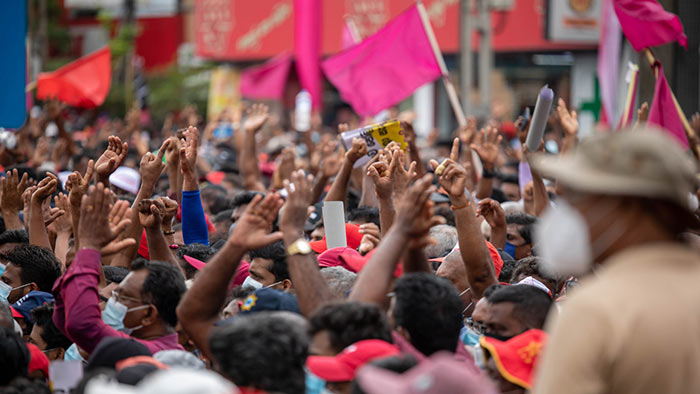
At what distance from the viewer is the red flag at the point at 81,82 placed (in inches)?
552

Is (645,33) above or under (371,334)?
above

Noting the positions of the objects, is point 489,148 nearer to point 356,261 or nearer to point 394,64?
point 394,64

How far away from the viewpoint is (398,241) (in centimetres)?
365

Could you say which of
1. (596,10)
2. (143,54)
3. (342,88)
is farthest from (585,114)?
(143,54)

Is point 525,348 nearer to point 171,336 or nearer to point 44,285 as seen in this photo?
point 171,336

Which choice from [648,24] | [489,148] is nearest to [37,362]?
[489,148]

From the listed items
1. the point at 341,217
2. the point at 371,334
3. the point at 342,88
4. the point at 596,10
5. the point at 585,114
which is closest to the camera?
the point at 371,334

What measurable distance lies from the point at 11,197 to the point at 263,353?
15.2ft

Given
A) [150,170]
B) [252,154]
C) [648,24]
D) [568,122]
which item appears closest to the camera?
[150,170]

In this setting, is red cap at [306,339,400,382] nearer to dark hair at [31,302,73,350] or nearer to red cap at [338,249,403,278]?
red cap at [338,249,403,278]

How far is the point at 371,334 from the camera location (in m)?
3.42

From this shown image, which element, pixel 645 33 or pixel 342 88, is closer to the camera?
pixel 645 33

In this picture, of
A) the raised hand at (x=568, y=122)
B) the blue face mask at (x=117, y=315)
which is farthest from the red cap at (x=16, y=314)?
the raised hand at (x=568, y=122)

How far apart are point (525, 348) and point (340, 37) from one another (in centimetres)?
2573
